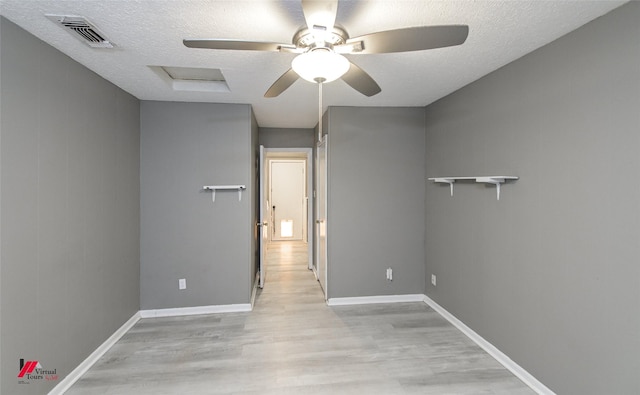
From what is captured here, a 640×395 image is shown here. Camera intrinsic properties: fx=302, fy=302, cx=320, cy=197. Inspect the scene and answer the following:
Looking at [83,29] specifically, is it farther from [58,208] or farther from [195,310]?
[195,310]

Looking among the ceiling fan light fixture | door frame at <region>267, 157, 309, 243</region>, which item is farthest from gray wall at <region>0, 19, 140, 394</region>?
door frame at <region>267, 157, 309, 243</region>

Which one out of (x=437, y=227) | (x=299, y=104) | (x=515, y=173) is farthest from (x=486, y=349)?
(x=299, y=104)

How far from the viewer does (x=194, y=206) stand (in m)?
3.38

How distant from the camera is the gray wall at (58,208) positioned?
1.71 m

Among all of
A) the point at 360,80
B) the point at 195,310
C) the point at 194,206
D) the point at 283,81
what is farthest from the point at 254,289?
the point at 360,80

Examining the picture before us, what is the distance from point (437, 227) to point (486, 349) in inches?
50.9

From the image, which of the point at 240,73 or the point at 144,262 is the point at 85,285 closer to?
the point at 144,262

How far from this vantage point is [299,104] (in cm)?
345

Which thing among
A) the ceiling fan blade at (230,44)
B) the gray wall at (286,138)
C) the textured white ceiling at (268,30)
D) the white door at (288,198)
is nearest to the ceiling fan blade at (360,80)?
the textured white ceiling at (268,30)

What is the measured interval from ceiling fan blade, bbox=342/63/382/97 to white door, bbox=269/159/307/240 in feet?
18.8

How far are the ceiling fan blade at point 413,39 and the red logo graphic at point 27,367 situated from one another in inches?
102

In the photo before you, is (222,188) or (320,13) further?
(222,188)

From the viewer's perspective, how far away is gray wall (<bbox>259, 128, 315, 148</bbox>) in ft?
15.8

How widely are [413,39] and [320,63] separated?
1.47 ft
